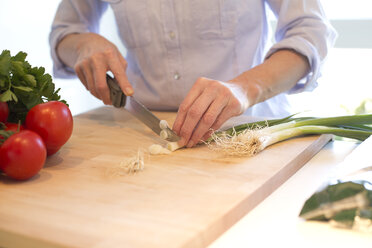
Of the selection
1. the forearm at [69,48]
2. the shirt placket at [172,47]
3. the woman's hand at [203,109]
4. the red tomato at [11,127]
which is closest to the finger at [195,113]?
the woman's hand at [203,109]

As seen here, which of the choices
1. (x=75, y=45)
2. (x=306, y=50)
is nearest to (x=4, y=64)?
(x=75, y=45)

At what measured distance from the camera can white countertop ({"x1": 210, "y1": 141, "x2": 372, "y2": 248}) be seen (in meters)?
0.76

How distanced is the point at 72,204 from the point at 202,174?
285 millimetres

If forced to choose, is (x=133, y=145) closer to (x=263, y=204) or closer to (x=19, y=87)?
(x=19, y=87)

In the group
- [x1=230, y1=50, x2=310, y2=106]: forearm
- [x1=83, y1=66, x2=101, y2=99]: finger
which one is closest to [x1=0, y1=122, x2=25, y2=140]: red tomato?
[x1=83, y1=66, x2=101, y2=99]: finger

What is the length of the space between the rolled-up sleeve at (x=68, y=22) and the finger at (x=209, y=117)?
0.83 metres

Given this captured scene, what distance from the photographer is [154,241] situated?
0.74 meters

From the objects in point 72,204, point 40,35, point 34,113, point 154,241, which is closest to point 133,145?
point 34,113

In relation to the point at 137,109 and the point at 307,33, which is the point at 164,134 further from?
the point at 307,33

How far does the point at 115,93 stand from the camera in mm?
1440

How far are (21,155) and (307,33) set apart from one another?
2.99 feet

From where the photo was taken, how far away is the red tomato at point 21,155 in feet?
3.24

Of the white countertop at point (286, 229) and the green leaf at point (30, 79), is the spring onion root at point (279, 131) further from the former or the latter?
the green leaf at point (30, 79)

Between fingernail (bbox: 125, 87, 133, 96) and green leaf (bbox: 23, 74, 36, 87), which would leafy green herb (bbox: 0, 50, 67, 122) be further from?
fingernail (bbox: 125, 87, 133, 96)
